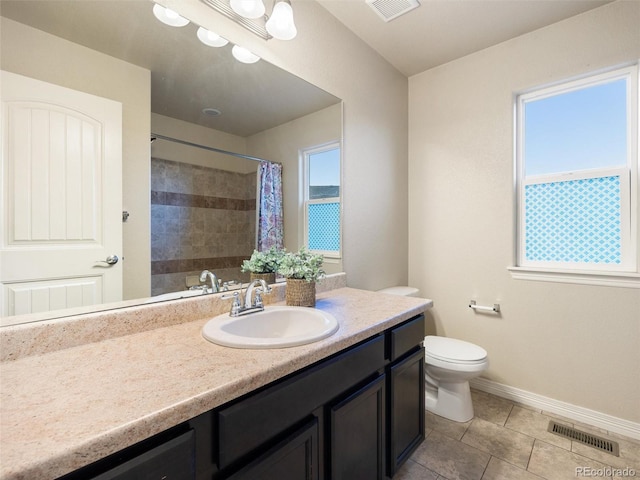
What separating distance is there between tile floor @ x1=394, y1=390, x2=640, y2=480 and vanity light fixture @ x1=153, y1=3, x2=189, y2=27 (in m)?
2.27

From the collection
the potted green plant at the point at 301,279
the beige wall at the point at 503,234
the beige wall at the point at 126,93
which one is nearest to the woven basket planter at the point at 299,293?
the potted green plant at the point at 301,279

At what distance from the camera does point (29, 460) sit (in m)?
0.47

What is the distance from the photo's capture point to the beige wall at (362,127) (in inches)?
68.2

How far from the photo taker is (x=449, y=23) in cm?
199

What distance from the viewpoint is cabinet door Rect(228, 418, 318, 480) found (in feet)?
2.56

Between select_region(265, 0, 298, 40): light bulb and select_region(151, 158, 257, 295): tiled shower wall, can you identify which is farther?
select_region(265, 0, 298, 40): light bulb

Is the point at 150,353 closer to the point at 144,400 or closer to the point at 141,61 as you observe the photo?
the point at 144,400

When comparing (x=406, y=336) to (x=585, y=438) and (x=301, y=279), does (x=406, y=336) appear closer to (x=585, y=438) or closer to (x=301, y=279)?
(x=301, y=279)

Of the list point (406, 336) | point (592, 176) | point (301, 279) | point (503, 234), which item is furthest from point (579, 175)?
point (301, 279)

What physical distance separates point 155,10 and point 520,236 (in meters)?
2.48

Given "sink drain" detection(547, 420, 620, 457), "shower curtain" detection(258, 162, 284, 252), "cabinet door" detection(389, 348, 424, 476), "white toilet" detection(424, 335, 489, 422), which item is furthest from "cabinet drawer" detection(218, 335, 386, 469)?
"sink drain" detection(547, 420, 620, 457)

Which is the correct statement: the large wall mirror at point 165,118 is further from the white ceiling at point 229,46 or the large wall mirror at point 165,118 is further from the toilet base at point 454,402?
the toilet base at point 454,402

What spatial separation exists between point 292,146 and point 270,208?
395 millimetres

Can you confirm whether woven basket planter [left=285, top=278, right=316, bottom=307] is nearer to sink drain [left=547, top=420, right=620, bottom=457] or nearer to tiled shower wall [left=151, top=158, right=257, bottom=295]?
tiled shower wall [left=151, top=158, right=257, bottom=295]
